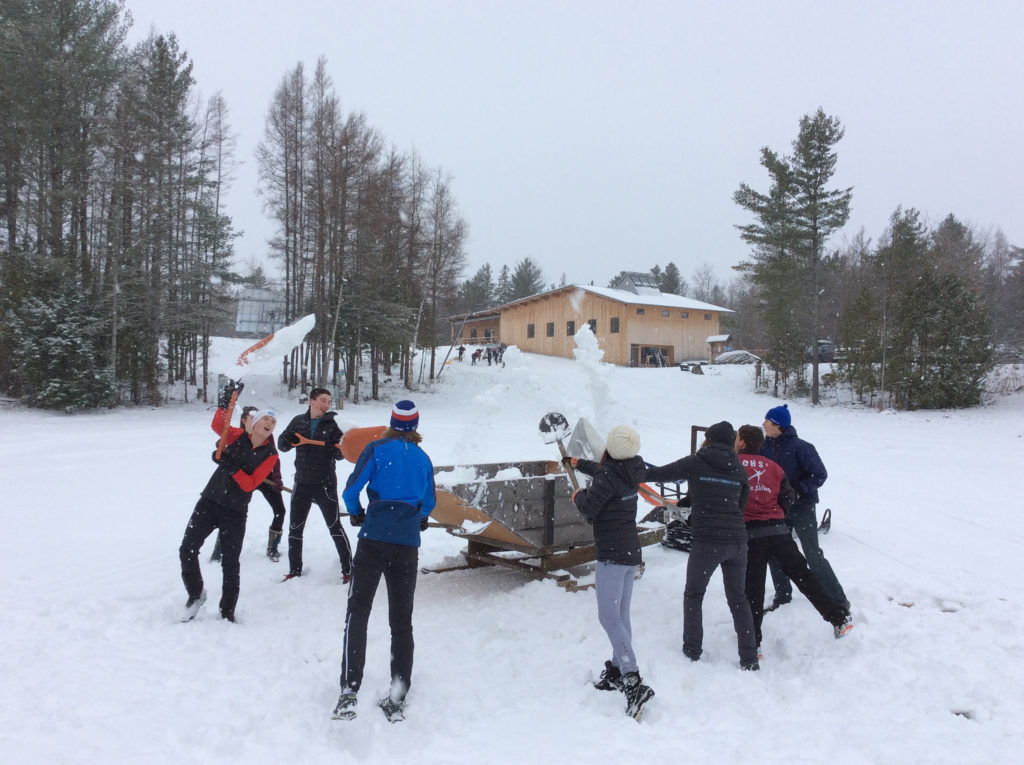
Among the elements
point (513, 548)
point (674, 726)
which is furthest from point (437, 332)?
point (674, 726)

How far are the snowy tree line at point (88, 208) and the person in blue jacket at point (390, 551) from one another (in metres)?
19.8

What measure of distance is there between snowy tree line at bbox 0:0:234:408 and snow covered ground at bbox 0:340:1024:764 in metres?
14.2

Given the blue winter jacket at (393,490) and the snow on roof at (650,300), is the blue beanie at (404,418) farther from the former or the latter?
the snow on roof at (650,300)

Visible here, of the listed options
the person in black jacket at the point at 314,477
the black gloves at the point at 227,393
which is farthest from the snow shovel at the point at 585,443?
the black gloves at the point at 227,393

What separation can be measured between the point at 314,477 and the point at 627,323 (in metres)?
34.0

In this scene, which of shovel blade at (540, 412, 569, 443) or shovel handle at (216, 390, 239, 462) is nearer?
shovel handle at (216, 390, 239, 462)

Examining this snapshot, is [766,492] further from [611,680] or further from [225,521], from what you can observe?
[225,521]

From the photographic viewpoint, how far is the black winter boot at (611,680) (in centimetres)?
393

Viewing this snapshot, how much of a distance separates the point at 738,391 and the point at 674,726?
28089 mm

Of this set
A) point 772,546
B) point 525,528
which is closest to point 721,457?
point 772,546

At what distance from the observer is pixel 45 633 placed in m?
4.31

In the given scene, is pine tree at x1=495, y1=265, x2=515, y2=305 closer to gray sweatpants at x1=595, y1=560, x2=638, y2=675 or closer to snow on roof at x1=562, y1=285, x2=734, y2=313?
snow on roof at x1=562, y1=285, x2=734, y2=313

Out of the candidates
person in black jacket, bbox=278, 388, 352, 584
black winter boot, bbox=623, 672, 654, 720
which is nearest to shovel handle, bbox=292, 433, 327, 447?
person in black jacket, bbox=278, 388, 352, 584

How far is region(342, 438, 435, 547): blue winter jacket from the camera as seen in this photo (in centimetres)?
377
